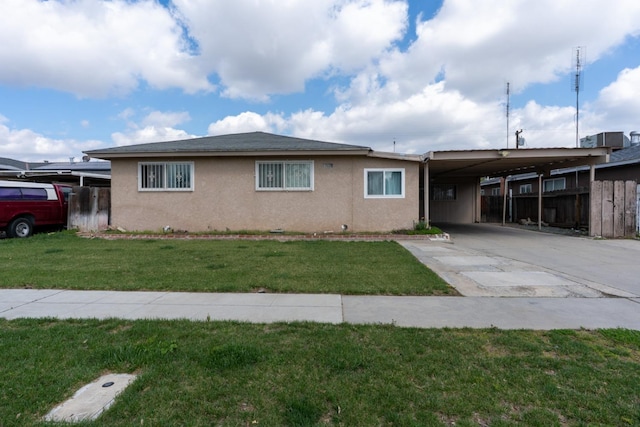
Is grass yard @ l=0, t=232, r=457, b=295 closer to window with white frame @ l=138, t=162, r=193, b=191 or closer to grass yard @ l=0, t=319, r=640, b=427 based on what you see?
grass yard @ l=0, t=319, r=640, b=427

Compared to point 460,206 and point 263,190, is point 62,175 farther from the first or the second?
point 460,206

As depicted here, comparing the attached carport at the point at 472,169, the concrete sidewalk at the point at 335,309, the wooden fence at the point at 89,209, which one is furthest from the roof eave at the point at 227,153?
the concrete sidewalk at the point at 335,309

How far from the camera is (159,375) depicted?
2.91 metres

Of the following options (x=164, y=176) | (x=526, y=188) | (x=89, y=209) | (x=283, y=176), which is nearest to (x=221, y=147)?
(x=283, y=176)

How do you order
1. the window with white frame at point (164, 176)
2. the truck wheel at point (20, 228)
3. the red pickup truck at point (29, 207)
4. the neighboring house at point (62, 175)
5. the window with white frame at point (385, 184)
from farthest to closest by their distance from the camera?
the neighboring house at point (62, 175), the window with white frame at point (164, 176), the window with white frame at point (385, 184), the truck wheel at point (20, 228), the red pickup truck at point (29, 207)

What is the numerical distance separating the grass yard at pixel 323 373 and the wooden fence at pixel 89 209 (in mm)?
10590

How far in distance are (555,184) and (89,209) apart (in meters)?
25.6

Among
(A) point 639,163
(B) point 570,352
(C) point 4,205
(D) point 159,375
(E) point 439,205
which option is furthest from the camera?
(E) point 439,205

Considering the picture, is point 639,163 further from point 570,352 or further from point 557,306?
point 570,352

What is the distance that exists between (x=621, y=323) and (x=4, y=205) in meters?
16.3

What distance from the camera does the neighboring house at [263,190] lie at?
41.8 feet

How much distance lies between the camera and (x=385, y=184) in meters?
12.8

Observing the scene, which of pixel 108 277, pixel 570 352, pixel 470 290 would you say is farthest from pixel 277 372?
pixel 108 277

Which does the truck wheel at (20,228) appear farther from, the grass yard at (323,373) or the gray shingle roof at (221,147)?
the grass yard at (323,373)
